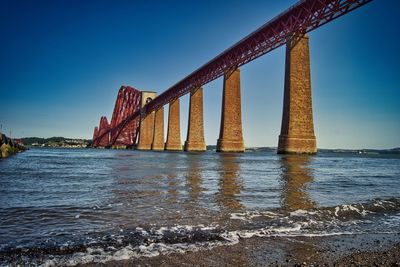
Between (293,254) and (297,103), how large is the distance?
2472cm

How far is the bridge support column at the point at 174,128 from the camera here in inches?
1922

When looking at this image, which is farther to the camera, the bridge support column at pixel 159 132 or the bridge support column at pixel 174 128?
the bridge support column at pixel 159 132

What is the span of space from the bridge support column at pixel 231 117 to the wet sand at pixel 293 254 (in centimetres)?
3038

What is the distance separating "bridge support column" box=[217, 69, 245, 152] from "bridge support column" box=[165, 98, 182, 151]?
49.3ft

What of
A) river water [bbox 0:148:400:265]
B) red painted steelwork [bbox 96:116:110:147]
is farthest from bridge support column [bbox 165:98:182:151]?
river water [bbox 0:148:400:265]

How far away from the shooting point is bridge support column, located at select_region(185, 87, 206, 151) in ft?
136

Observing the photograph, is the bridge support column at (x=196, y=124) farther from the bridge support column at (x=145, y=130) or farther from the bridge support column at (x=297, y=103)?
the bridge support column at (x=145, y=130)

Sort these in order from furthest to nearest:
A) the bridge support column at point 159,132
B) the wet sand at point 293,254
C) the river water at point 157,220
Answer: the bridge support column at point 159,132 < the river water at point 157,220 < the wet sand at point 293,254

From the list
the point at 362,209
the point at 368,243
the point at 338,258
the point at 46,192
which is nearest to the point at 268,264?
the point at 338,258

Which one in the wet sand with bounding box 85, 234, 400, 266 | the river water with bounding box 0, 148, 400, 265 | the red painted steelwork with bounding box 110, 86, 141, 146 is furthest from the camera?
the red painted steelwork with bounding box 110, 86, 141, 146

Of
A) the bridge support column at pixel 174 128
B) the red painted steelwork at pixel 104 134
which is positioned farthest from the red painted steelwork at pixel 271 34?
the red painted steelwork at pixel 104 134

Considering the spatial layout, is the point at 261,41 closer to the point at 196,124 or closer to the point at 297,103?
the point at 297,103

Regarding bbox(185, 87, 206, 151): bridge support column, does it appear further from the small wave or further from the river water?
the small wave

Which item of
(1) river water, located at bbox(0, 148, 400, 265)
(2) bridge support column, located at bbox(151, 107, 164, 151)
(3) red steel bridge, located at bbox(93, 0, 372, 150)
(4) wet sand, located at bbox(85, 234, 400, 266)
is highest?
(3) red steel bridge, located at bbox(93, 0, 372, 150)
